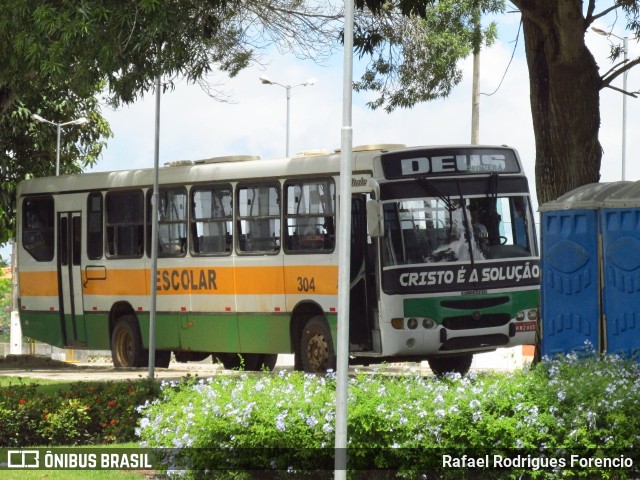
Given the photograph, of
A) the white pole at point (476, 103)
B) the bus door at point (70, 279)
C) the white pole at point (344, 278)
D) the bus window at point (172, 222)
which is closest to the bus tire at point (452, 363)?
the bus window at point (172, 222)

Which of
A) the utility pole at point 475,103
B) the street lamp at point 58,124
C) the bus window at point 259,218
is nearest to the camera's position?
the bus window at point 259,218

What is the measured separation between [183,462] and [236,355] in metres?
13.6

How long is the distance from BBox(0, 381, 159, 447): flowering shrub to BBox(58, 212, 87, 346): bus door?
1182 cm

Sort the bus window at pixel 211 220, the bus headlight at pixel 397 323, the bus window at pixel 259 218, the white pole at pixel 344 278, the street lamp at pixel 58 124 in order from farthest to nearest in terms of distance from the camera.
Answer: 1. the street lamp at pixel 58 124
2. the bus window at pixel 211 220
3. the bus window at pixel 259 218
4. the bus headlight at pixel 397 323
5. the white pole at pixel 344 278

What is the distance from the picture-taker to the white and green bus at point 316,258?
796 inches

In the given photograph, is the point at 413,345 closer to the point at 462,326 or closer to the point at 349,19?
the point at 462,326

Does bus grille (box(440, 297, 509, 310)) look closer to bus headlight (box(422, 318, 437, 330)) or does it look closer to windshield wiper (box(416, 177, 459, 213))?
bus headlight (box(422, 318, 437, 330))

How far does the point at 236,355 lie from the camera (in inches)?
984

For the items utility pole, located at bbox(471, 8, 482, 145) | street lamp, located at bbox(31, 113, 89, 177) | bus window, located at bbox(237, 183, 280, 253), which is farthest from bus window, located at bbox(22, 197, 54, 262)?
utility pole, located at bbox(471, 8, 482, 145)

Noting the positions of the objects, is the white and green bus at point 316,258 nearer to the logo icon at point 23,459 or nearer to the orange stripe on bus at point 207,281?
the orange stripe on bus at point 207,281

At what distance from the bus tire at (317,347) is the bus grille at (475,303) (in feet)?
5.80

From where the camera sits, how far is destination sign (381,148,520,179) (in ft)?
66.6

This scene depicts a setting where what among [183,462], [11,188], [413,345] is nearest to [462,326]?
[413,345]

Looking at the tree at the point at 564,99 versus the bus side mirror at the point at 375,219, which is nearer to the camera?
the tree at the point at 564,99
